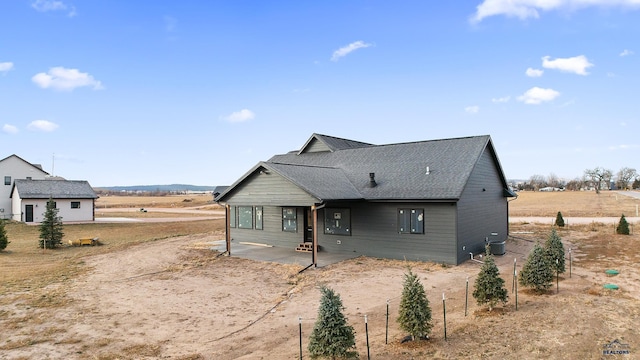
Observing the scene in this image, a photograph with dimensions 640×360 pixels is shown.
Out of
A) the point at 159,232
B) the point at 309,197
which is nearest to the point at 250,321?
the point at 309,197

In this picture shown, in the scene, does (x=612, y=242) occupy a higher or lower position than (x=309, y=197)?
lower

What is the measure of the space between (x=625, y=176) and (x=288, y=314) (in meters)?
159

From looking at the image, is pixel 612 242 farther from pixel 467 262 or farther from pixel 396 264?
pixel 396 264

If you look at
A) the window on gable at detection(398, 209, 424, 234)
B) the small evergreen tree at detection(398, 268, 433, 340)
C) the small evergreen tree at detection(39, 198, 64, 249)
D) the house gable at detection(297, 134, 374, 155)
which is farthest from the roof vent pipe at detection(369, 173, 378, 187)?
the small evergreen tree at detection(39, 198, 64, 249)

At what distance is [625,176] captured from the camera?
131m

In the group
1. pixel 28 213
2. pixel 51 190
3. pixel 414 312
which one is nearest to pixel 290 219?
pixel 414 312

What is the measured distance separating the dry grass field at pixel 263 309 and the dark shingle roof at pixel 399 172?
3.09m

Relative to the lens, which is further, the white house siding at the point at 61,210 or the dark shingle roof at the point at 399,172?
the white house siding at the point at 61,210

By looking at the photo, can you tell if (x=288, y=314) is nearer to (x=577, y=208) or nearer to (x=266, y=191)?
(x=266, y=191)

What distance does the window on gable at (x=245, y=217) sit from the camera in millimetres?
23109

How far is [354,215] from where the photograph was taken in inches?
750

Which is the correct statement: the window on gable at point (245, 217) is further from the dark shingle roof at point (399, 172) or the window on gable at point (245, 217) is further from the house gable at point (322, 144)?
the house gable at point (322, 144)

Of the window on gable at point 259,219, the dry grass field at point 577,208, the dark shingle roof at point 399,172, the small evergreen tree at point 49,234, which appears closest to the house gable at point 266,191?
the dark shingle roof at point 399,172

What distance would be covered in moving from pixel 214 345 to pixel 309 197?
8.89 metres
